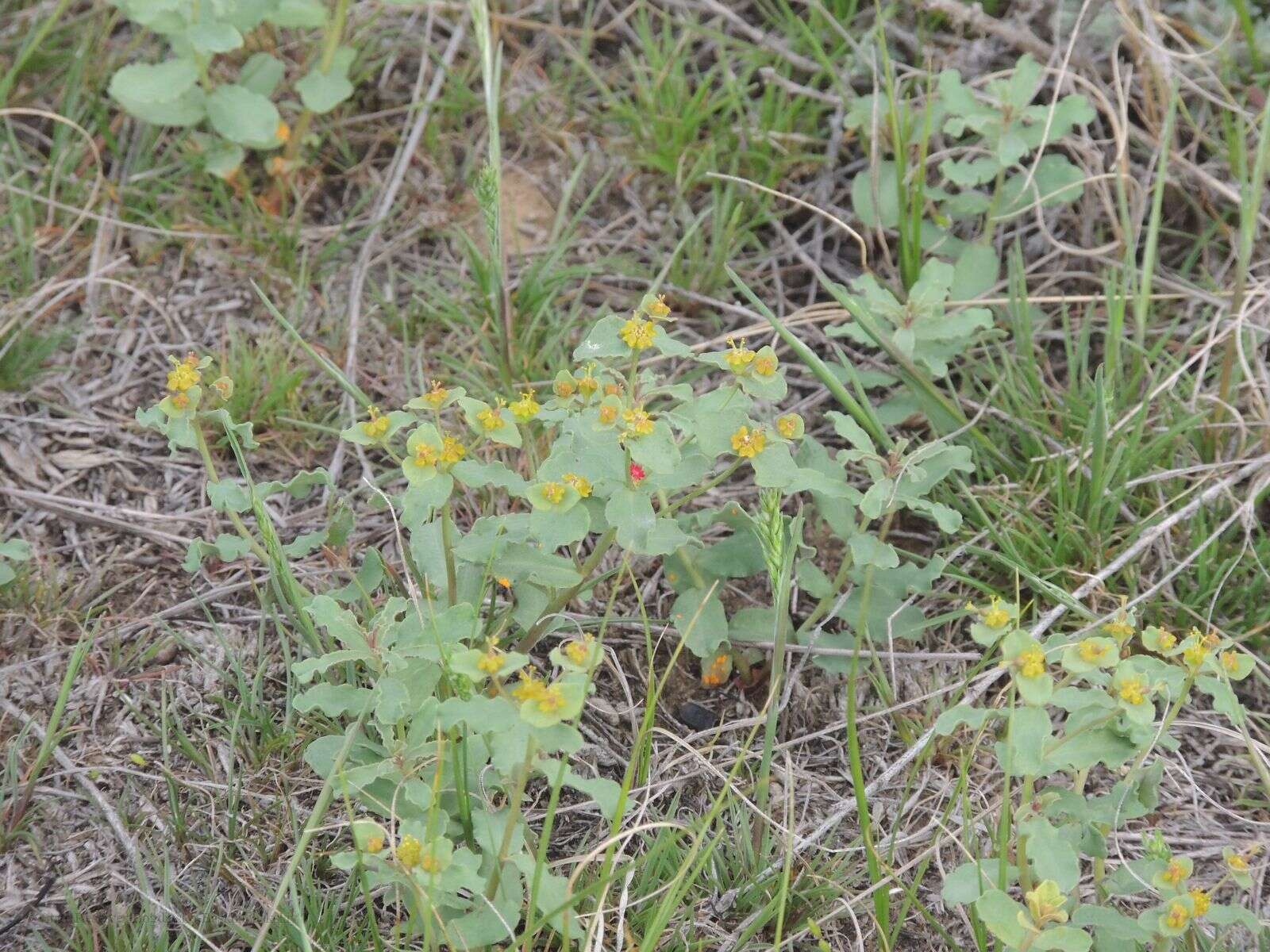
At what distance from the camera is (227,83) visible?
10.0ft

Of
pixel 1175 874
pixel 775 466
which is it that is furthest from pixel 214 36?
pixel 1175 874

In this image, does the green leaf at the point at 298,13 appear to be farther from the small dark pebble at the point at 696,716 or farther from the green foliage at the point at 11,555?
the small dark pebble at the point at 696,716

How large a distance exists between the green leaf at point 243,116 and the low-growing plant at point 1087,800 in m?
1.95

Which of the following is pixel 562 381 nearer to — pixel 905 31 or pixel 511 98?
pixel 511 98

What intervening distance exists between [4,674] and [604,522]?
1143 millimetres

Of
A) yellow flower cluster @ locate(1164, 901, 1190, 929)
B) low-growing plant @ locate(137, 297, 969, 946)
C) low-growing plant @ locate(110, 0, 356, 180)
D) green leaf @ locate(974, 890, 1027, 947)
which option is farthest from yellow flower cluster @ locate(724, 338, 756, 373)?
low-growing plant @ locate(110, 0, 356, 180)

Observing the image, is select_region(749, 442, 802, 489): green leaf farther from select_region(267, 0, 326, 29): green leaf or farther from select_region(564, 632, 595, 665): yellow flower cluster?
select_region(267, 0, 326, 29): green leaf

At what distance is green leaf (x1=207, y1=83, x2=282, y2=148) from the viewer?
284 cm

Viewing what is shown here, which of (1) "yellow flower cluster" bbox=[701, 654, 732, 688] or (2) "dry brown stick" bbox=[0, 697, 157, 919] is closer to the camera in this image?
(2) "dry brown stick" bbox=[0, 697, 157, 919]

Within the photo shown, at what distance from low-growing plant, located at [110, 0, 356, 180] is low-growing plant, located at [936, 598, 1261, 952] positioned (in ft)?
6.50

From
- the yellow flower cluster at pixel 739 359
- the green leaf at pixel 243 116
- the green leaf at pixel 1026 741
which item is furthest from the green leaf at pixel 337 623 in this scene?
the green leaf at pixel 243 116

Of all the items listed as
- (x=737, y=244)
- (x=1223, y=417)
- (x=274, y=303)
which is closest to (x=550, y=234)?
(x=737, y=244)

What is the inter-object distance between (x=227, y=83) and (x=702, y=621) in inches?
72.4

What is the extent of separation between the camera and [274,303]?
290cm
